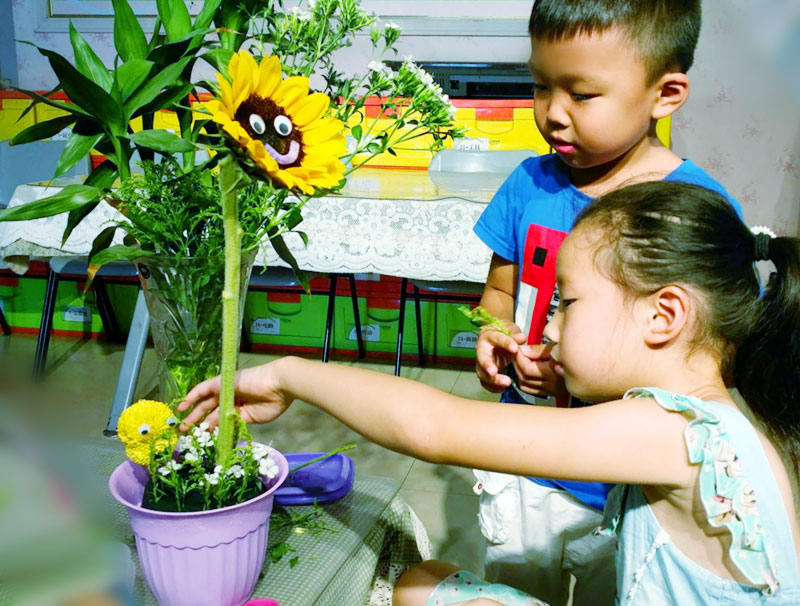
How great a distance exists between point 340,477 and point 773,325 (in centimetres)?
52

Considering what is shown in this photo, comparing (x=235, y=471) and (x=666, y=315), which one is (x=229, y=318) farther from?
(x=666, y=315)

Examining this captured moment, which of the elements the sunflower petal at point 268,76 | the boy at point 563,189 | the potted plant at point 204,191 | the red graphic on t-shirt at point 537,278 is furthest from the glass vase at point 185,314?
the red graphic on t-shirt at point 537,278

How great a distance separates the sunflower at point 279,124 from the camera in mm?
568

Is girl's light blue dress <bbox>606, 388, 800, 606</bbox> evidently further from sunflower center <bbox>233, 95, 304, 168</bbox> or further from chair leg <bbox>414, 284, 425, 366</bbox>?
chair leg <bbox>414, 284, 425, 366</bbox>

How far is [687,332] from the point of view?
746 millimetres

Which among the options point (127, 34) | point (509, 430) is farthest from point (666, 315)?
point (127, 34)

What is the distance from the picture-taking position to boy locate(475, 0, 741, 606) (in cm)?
92

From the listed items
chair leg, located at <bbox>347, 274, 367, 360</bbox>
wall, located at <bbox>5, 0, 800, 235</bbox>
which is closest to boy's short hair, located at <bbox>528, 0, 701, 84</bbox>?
A: chair leg, located at <bbox>347, 274, 367, 360</bbox>

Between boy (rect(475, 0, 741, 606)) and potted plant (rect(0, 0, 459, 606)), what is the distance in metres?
0.19

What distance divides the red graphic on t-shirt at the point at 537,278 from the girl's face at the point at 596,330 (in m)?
0.28

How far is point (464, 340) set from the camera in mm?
3043

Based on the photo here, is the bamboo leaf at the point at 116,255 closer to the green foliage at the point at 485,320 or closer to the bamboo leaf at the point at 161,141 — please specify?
the bamboo leaf at the point at 161,141

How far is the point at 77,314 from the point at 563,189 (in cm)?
273

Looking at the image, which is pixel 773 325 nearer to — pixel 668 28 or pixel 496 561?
pixel 668 28
